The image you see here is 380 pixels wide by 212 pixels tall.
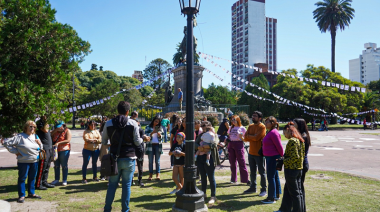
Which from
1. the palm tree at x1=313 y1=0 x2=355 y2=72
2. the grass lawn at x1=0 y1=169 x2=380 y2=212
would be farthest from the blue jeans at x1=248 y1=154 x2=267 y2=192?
the palm tree at x1=313 y1=0 x2=355 y2=72

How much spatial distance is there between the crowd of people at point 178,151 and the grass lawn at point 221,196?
302mm

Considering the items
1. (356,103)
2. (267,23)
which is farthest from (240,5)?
(356,103)

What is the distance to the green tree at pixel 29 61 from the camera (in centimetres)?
600

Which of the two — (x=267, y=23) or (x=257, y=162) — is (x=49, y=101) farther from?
(x=267, y=23)

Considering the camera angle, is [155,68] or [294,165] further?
[155,68]

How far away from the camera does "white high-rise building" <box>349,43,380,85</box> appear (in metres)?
125

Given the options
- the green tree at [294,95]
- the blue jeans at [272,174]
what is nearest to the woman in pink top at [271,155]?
the blue jeans at [272,174]

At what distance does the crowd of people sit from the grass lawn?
30cm

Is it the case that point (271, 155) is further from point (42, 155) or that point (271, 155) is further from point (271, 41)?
point (271, 41)

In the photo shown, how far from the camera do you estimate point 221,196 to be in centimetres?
629

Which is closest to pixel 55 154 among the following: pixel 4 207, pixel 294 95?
pixel 4 207

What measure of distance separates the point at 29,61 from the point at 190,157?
4431 mm

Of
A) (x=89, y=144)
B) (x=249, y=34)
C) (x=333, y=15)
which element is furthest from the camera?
(x=249, y=34)

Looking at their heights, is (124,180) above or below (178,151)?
below
